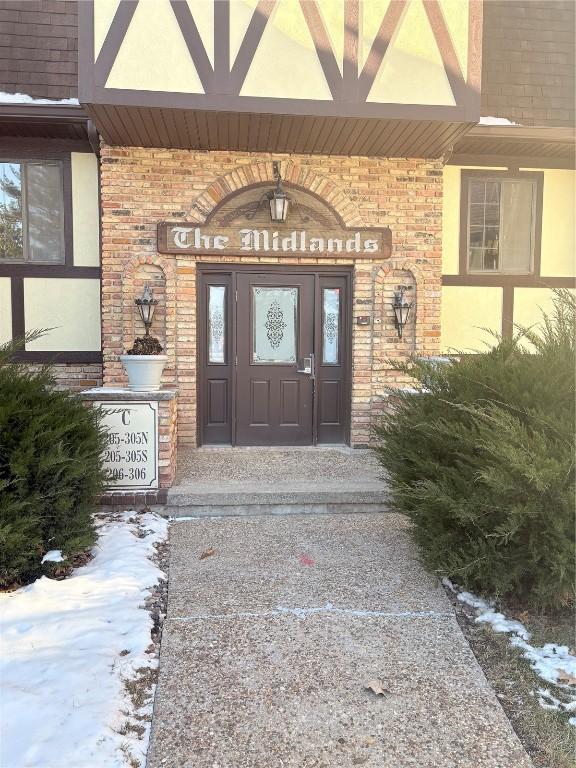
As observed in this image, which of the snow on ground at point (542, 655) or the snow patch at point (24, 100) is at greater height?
the snow patch at point (24, 100)

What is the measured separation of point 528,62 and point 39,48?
19.9ft

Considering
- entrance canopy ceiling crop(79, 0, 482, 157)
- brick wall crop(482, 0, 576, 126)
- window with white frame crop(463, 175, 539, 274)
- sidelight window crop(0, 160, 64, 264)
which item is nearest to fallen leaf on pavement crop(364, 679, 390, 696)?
entrance canopy ceiling crop(79, 0, 482, 157)

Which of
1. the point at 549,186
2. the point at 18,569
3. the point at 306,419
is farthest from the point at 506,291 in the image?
the point at 18,569

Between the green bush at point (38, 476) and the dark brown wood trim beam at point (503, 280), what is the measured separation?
5218 mm

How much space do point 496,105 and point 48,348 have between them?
6403 mm

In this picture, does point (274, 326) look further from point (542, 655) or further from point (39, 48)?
point (542, 655)

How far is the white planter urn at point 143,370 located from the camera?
5148 mm

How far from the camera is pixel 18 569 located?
Answer: 322cm

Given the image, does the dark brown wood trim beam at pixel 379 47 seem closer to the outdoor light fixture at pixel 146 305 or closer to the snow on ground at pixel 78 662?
the outdoor light fixture at pixel 146 305

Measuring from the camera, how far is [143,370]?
515 centimetres

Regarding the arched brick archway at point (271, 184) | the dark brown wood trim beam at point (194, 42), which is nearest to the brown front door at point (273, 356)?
the arched brick archway at point (271, 184)

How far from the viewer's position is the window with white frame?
7.11 meters

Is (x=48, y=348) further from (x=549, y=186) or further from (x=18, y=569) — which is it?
(x=549, y=186)

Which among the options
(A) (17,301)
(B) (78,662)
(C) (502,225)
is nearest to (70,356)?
(A) (17,301)
